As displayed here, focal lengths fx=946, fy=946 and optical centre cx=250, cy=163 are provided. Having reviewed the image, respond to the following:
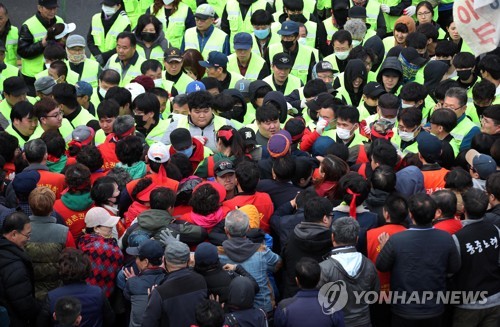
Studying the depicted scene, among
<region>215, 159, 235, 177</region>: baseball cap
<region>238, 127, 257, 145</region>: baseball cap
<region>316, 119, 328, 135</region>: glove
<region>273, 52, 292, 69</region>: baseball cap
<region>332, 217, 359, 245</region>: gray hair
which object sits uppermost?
<region>273, 52, 292, 69</region>: baseball cap

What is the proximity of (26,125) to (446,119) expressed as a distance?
13.6 ft

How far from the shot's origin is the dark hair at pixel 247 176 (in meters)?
7.74

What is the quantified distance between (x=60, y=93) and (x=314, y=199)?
12.4ft

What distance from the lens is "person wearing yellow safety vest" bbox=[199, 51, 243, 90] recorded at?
36.8 feet

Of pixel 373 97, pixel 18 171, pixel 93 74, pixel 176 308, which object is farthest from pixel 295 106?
pixel 176 308

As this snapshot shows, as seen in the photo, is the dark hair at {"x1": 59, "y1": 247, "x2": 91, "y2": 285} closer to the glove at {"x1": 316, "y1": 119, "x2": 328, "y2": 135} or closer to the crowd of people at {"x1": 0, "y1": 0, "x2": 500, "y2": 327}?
the crowd of people at {"x1": 0, "y1": 0, "x2": 500, "y2": 327}

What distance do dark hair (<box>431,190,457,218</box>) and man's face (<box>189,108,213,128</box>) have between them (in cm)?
283

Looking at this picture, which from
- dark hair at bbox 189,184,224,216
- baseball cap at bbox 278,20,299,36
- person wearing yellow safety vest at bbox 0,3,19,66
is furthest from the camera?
person wearing yellow safety vest at bbox 0,3,19,66

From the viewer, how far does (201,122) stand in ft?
30.7

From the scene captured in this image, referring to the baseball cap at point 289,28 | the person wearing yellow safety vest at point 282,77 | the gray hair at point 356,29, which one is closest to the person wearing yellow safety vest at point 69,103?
the person wearing yellow safety vest at point 282,77

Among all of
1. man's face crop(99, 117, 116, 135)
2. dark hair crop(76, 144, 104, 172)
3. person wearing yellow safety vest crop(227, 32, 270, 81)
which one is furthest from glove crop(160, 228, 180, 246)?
person wearing yellow safety vest crop(227, 32, 270, 81)

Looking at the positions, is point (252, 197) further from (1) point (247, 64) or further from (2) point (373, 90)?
(1) point (247, 64)

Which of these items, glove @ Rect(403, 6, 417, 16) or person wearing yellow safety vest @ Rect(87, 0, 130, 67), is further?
glove @ Rect(403, 6, 417, 16)
